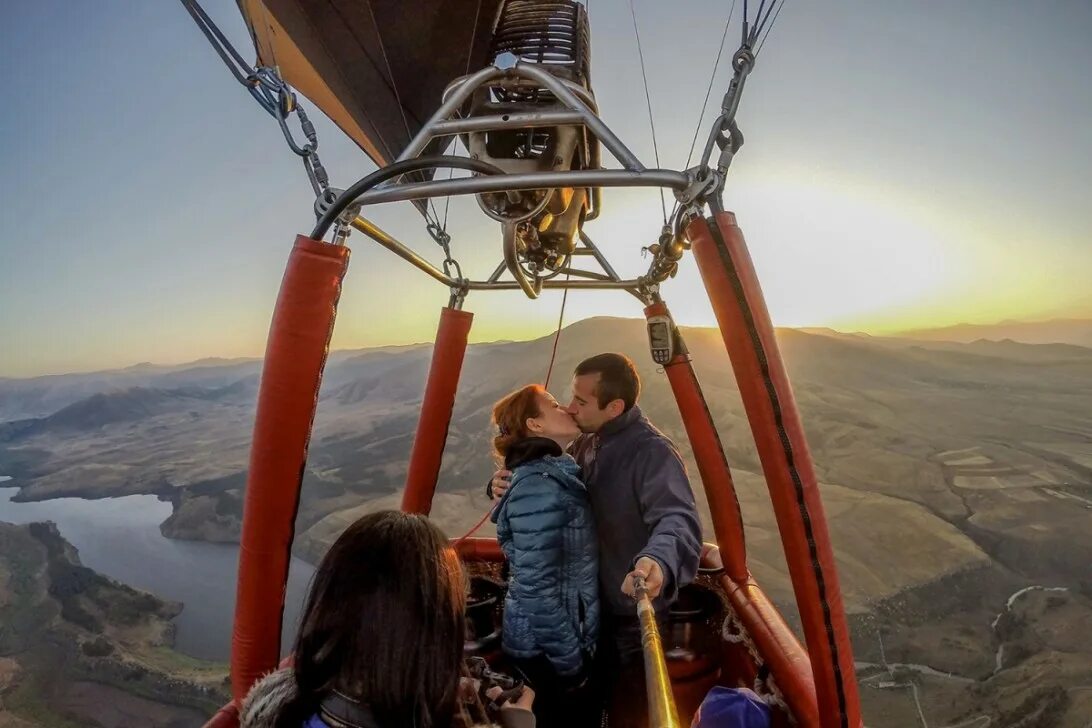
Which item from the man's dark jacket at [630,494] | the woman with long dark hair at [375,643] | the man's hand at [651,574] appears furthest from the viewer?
the man's dark jacket at [630,494]

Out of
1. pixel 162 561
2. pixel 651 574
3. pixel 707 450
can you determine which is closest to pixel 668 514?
pixel 651 574

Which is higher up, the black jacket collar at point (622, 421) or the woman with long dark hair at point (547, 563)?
the black jacket collar at point (622, 421)

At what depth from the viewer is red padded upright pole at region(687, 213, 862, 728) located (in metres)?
1.71

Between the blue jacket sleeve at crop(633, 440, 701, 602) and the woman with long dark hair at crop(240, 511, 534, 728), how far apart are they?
87 cm

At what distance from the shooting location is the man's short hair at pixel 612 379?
2139 millimetres

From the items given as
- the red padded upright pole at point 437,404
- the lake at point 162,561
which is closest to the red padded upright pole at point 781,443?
the red padded upright pole at point 437,404

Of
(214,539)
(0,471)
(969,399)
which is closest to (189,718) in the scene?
(214,539)

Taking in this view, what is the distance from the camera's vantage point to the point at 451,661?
93 centimetres

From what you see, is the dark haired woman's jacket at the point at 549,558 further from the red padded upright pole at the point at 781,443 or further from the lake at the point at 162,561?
the lake at the point at 162,561

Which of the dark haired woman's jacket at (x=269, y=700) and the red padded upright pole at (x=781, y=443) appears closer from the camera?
the dark haired woman's jacket at (x=269, y=700)

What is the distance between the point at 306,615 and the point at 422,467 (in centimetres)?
294

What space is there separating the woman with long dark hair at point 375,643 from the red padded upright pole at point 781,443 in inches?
44.3

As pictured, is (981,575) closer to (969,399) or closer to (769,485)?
(969,399)

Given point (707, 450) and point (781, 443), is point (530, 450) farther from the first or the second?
point (707, 450)
